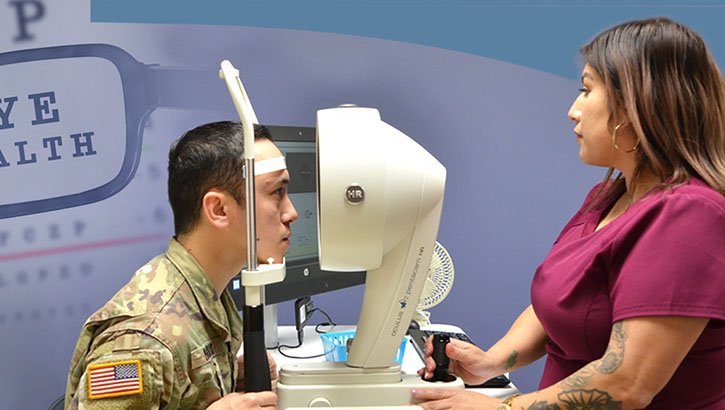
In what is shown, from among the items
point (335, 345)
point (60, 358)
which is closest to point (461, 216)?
point (335, 345)

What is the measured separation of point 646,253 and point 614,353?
168mm

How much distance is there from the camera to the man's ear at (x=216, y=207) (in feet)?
3.89

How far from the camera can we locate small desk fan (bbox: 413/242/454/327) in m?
2.02

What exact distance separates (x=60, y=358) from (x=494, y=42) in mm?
2064

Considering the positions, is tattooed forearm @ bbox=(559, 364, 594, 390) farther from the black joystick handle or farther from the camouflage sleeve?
the camouflage sleeve

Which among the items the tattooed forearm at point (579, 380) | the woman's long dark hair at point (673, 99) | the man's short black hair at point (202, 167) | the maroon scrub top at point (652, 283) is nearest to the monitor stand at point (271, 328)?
the man's short black hair at point (202, 167)

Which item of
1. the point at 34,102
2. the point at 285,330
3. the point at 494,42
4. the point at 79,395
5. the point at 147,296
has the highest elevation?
the point at 494,42

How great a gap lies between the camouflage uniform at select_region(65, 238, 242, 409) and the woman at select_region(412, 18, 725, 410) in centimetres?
39

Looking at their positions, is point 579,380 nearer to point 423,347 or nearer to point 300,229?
point 423,347

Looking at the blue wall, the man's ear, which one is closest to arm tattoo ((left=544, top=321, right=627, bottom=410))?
the man's ear

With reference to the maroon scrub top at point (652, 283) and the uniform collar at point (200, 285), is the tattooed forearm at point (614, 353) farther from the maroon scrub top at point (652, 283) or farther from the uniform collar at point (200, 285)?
the uniform collar at point (200, 285)

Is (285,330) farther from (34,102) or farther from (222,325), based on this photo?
(34,102)

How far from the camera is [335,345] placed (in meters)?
1.49

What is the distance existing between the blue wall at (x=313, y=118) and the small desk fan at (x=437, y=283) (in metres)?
0.48
